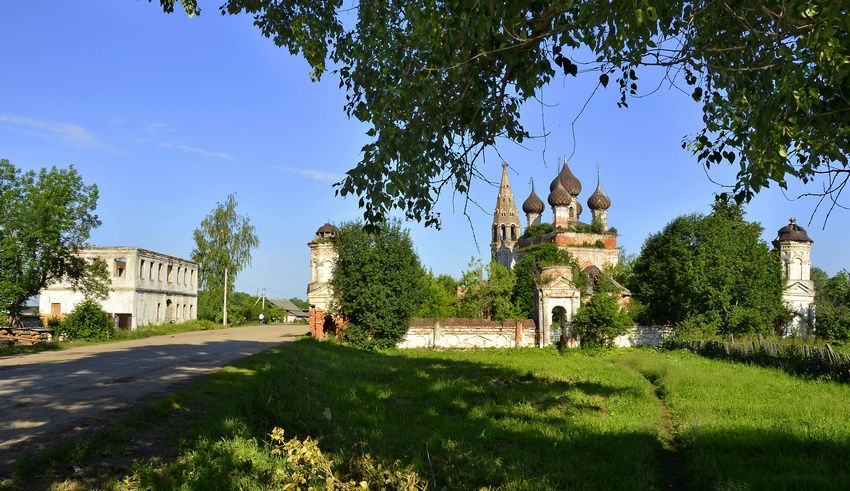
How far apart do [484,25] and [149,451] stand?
595 centimetres

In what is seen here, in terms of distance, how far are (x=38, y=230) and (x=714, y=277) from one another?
34855mm

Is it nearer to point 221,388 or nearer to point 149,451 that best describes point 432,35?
point 149,451

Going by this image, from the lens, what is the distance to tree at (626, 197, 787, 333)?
3612cm

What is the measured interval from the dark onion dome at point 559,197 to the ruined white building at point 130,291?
31.4m

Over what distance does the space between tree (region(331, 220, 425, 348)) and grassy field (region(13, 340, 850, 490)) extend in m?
12.8

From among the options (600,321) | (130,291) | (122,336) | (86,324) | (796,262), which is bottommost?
(122,336)

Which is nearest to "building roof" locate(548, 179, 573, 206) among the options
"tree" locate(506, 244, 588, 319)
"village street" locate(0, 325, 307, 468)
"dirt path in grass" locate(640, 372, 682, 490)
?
"tree" locate(506, 244, 588, 319)

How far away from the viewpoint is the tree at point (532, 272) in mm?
38469

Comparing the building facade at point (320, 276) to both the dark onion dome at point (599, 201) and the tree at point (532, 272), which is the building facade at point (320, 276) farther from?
the dark onion dome at point (599, 201)

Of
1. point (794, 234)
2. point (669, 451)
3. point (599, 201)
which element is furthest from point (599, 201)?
point (669, 451)

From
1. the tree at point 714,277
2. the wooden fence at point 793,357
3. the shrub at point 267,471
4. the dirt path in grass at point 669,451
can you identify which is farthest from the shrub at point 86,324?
the tree at point 714,277

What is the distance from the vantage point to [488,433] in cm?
973

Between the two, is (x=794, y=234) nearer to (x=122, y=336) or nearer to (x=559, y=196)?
(x=559, y=196)

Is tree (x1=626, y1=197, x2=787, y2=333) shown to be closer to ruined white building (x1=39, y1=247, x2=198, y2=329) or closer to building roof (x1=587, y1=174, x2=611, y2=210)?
building roof (x1=587, y1=174, x2=611, y2=210)
